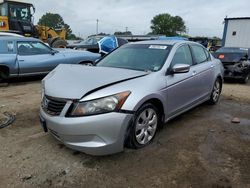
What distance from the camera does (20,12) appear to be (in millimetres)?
13828

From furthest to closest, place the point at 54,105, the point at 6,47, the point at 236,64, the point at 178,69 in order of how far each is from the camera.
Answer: the point at 236,64 → the point at 6,47 → the point at 178,69 → the point at 54,105

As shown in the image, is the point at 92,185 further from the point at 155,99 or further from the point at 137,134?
Answer: the point at 155,99

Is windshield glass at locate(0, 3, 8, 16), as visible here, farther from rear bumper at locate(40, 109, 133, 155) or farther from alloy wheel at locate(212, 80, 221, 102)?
rear bumper at locate(40, 109, 133, 155)

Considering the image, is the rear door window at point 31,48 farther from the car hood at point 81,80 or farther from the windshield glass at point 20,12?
the windshield glass at point 20,12

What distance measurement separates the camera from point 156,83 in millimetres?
3496

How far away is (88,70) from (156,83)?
103 centimetres

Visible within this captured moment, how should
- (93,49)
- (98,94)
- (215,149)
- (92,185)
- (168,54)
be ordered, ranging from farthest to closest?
1. (93,49)
2. (168,54)
3. (215,149)
4. (98,94)
5. (92,185)

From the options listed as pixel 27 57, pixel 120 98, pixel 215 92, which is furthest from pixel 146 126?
pixel 27 57

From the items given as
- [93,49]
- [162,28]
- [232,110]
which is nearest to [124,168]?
[232,110]

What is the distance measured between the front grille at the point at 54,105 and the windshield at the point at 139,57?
1.36m

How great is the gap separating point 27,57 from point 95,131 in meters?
5.84

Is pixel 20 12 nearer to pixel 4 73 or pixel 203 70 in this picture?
pixel 4 73

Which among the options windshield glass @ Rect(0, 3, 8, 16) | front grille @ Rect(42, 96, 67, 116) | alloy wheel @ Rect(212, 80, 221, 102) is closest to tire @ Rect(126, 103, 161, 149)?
front grille @ Rect(42, 96, 67, 116)

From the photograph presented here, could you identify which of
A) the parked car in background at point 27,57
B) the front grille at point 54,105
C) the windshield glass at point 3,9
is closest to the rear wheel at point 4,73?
the parked car in background at point 27,57
